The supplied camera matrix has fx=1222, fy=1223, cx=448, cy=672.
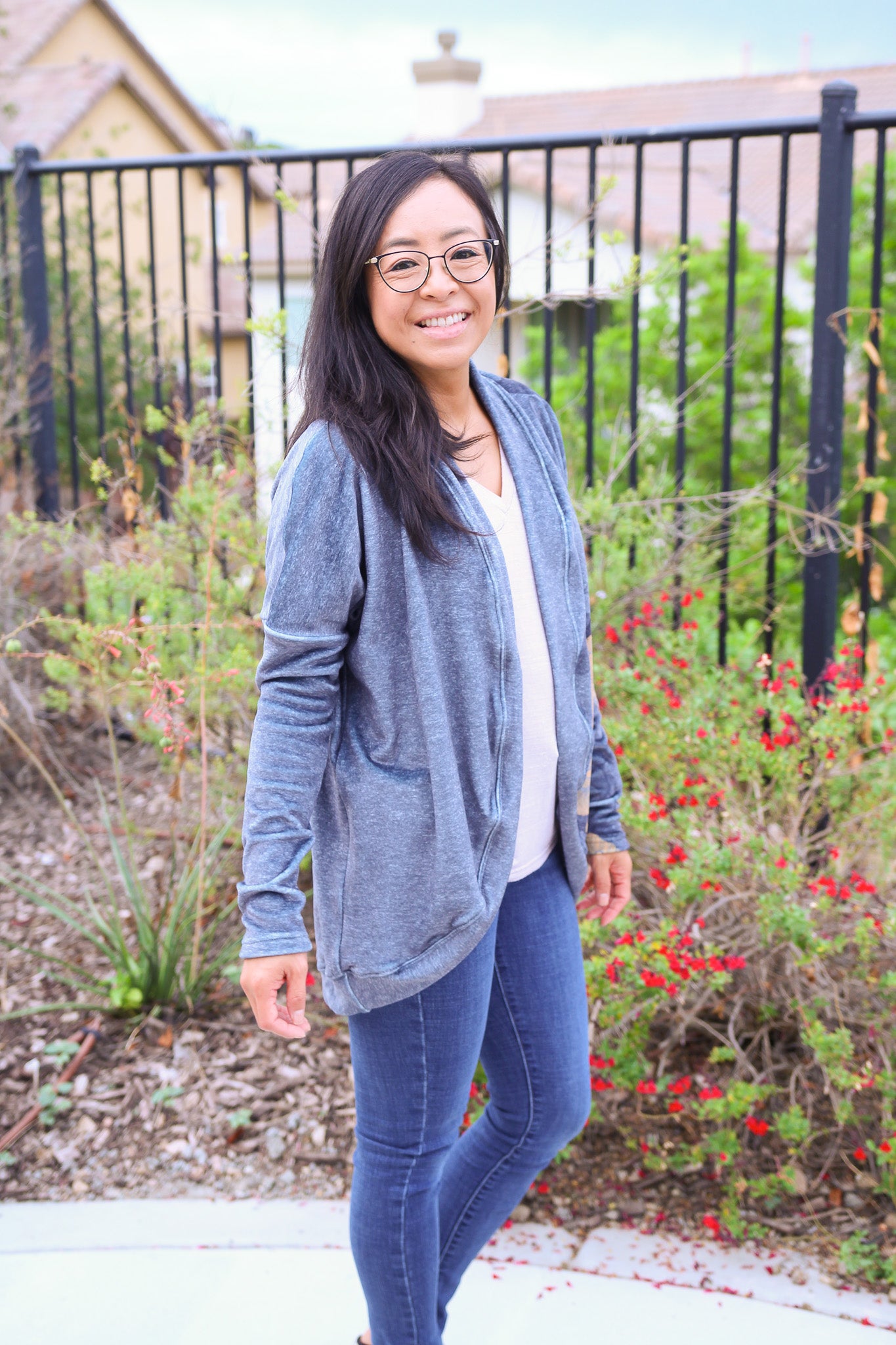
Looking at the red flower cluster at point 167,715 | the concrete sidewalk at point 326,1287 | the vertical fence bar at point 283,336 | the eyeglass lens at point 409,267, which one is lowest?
the concrete sidewalk at point 326,1287

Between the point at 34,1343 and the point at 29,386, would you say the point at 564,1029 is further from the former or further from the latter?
the point at 29,386

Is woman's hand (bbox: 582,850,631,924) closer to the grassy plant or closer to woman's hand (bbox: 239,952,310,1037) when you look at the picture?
woman's hand (bbox: 239,952,310,1037)

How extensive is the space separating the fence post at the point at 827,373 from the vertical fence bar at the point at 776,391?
9 cm

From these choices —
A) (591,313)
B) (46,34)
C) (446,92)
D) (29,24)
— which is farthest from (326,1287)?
(446,92)

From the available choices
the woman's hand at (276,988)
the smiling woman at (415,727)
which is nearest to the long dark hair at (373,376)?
the smiling woman at (415,727)

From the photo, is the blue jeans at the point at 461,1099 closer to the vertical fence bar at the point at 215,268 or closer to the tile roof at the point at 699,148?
the vertical fence bar at the point at 215,268

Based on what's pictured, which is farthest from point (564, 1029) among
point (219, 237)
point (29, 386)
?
point (219, 237)

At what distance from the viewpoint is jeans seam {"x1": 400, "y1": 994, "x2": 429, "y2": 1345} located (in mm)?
1665

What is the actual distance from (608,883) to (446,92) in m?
25.4

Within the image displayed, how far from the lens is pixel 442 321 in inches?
66.1

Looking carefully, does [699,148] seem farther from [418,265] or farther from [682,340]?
[418,265]

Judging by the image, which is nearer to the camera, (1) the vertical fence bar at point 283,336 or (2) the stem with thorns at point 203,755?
(2) the stem with thorns at point 203,755

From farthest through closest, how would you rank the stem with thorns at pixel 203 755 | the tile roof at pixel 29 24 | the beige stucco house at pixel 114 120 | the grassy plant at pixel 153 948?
the tile roof at pixel 29 24 < the beige stucco house at pixel 114 120 < the grassy plant at pixel 153 948 < the stem with thorns at pixel 203 755

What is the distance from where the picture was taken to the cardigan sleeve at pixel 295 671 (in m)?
1.55
